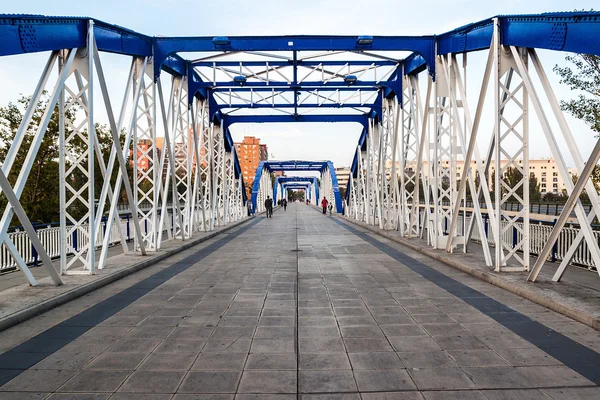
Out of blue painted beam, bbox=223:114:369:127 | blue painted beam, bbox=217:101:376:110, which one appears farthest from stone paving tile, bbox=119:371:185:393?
blue painted beam, bbox=223:114:369:127

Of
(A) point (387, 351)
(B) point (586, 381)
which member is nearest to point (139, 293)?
(A) point (387, 351)

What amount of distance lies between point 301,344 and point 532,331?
287cm

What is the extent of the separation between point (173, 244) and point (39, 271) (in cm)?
532

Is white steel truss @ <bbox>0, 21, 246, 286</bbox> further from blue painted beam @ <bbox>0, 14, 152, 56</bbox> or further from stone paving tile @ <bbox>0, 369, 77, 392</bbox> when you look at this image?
stone paving tile @ <bbox>0, 369, 77, 392</bbox>

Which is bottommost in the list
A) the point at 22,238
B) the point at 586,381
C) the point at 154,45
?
the point at 586,381

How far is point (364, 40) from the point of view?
15.5 m

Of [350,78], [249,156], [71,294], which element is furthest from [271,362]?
[249,156]

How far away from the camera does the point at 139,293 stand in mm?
8664

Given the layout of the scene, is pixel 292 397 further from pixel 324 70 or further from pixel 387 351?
pixel 324 70

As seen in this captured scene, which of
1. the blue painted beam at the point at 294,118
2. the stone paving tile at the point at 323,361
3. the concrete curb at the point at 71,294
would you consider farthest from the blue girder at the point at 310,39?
the blue painted beam at the point at 294,118

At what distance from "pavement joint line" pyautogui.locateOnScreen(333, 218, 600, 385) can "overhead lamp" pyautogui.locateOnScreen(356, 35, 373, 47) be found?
8363mm

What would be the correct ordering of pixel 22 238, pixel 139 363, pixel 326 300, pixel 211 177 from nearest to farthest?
pixel 139 363
pixel 326 300
pixel 22 238
pixel 211 177

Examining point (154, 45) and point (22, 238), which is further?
point (154, 45)

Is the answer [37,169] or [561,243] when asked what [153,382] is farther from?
[37,169]
